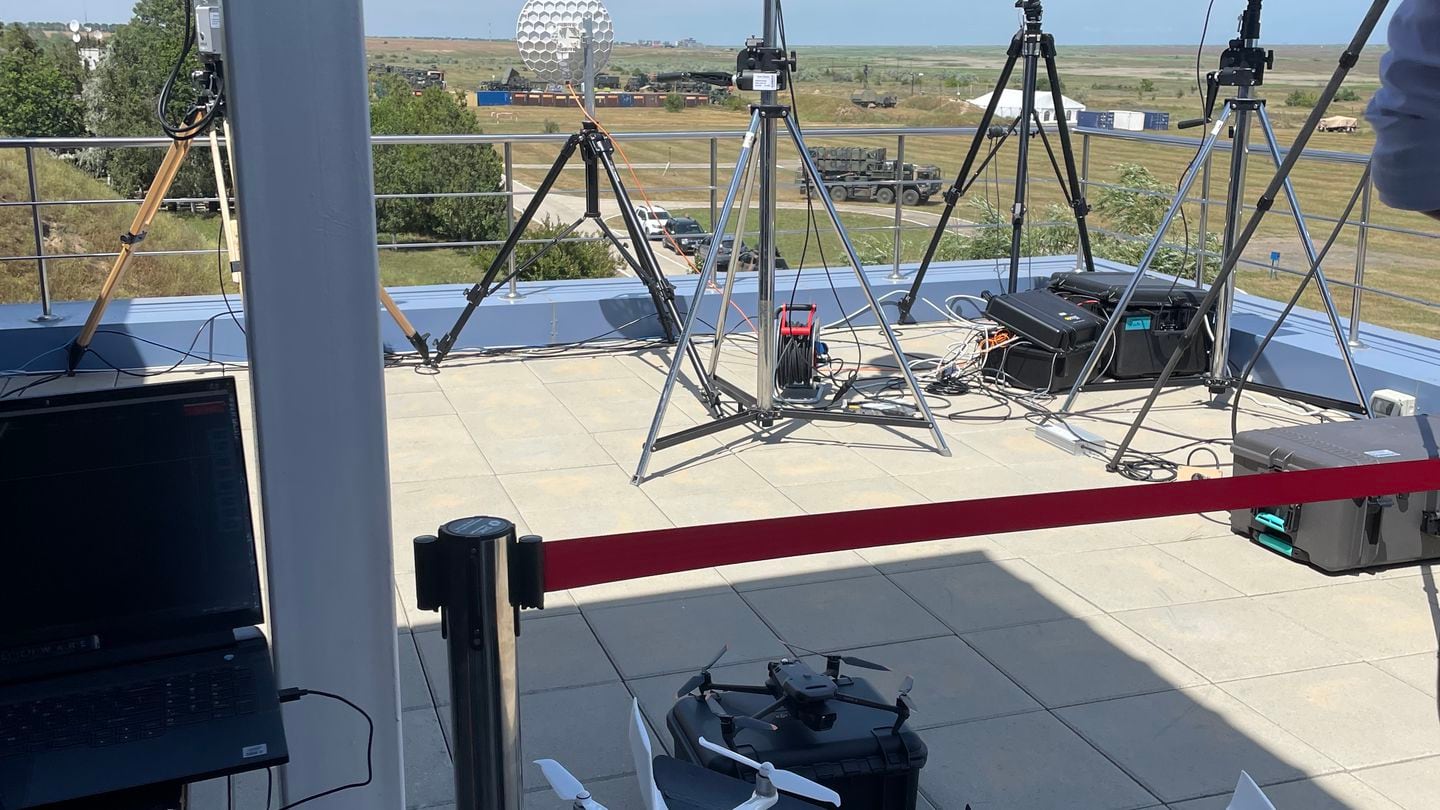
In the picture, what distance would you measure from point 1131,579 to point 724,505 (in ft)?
3.91

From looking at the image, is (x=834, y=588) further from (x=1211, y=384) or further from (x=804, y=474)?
(x=1211, y=384)

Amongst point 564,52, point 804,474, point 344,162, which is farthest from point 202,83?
point 344,162

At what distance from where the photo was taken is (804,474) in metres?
4.05

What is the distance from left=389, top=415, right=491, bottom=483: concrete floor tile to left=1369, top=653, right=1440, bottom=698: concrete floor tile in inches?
102

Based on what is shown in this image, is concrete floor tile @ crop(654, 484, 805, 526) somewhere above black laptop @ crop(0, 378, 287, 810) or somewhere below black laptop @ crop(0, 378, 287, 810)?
below

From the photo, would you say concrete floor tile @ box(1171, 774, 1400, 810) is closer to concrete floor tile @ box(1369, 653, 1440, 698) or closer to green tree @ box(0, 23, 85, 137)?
concrete floor tile @ box(1369, 653, 1440, 698)

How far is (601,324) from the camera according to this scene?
5.82m

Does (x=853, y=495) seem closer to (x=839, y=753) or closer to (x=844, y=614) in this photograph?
(x=844, y=614)

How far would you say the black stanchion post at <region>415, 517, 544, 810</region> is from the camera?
1.40 m

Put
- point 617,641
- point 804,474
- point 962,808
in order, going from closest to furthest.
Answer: point 962,808 < point 617,641 < point 804,474

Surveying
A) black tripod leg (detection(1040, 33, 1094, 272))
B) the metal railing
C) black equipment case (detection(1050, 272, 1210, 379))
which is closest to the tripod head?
the metal railing

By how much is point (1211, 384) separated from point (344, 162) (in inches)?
167

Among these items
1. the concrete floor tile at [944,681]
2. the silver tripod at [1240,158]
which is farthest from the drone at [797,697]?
the silver tripod at [1240,158]

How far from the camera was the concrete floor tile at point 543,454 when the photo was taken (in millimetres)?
4086
